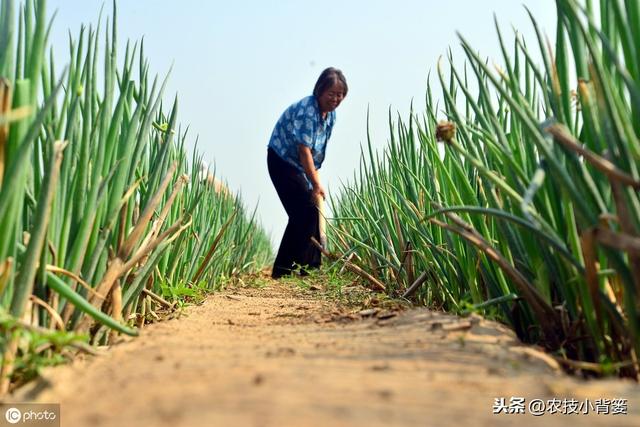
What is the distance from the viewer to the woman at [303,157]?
12.0ft

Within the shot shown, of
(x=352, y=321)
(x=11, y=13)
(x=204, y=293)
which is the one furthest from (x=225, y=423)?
(x=204, y=293)

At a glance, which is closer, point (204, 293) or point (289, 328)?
point (289, 328)

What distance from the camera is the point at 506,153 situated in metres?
0.99

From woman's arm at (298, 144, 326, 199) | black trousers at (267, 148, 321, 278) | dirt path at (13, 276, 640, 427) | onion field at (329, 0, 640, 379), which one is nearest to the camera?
dirt path at (13, 276, 640, 427)

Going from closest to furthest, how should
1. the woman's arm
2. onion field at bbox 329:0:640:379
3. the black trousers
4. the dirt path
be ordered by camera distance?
the dirt path, onion field at bbox 329:0:640:379, the woman's arm, the black trousers

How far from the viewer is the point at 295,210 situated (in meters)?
3.95

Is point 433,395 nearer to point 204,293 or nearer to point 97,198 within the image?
point 97,198

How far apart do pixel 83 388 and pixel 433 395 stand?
1.24ft

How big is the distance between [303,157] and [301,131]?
0.15 m

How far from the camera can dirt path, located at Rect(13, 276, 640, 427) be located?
1.87 ft

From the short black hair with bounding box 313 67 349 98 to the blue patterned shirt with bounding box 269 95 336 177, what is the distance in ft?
0.20
